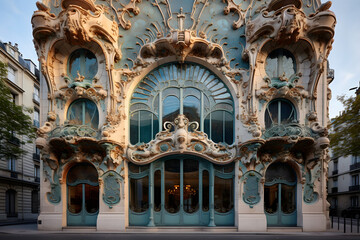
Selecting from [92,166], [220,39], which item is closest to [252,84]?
[220,39]

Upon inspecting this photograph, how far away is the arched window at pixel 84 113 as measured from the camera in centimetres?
1488

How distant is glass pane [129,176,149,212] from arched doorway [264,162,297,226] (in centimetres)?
649

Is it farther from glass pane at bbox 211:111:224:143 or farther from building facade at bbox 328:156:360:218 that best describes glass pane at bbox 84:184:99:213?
building facade at bbox 328:156:360:218

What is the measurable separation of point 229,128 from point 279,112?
2859mm

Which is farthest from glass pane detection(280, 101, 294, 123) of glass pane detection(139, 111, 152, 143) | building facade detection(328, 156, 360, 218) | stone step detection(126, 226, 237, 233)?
building facade detection(328, 156, 360, 218)

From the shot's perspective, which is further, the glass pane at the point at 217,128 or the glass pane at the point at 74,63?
the glass pane at the point at 74,63

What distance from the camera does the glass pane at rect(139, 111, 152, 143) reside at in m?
15.0

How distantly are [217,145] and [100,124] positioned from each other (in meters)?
6.43

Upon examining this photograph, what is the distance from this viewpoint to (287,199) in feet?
47.6

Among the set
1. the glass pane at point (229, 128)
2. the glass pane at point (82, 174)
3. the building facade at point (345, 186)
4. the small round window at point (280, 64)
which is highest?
the small round window at point (280, 64)

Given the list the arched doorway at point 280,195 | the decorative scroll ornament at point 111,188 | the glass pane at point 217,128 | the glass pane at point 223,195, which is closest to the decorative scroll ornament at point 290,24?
the glass pane at point 217,128

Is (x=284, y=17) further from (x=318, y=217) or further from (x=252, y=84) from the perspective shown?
(x=318, y=217)

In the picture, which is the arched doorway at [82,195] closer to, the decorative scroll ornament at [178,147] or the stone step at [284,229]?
the decorative scroll ornament at [178,147]

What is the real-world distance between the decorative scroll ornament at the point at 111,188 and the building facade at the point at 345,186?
27338mm
